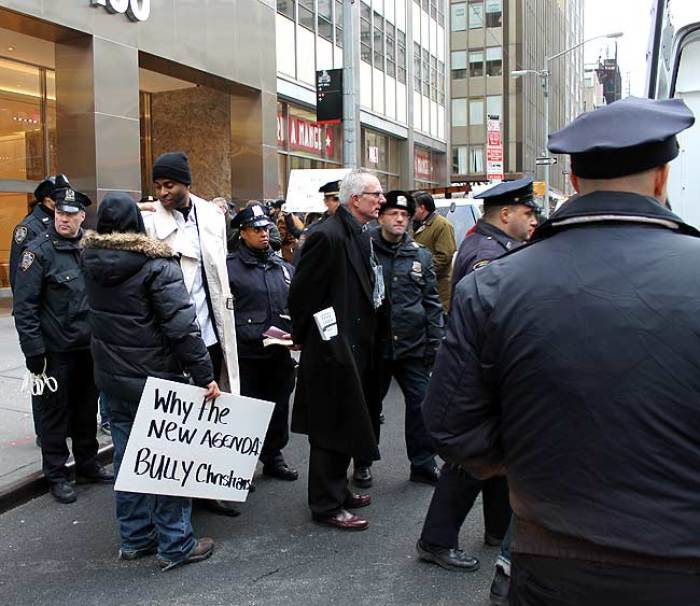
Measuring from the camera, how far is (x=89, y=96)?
12.6 metres

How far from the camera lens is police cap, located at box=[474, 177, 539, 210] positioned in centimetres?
392

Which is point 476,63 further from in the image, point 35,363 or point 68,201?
point 35,363

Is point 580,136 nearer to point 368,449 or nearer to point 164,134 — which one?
point 368,449

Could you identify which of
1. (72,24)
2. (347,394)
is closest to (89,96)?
(72,24)

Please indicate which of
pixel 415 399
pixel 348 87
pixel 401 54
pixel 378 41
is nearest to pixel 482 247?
pixel 415 399

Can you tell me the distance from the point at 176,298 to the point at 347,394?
3.85ft

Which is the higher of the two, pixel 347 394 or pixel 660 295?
pixel 660 295

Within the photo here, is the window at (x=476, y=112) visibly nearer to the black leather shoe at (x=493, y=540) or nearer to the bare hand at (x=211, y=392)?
the black leather shoe at (x=493, y=540)

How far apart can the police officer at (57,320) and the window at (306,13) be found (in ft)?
53.7

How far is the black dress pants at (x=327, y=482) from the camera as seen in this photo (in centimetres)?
438

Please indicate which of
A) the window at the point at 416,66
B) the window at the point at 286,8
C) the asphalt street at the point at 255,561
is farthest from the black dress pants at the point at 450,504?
the window at the point at 416,66

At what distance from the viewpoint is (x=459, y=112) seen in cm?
4991

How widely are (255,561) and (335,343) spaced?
127 centimetres

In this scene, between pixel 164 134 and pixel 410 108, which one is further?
pixel 410 108
